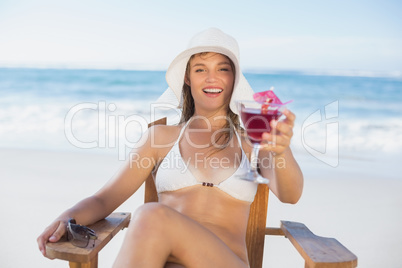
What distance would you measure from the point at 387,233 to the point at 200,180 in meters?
2.76

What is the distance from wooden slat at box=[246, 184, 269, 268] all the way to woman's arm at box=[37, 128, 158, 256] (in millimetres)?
657

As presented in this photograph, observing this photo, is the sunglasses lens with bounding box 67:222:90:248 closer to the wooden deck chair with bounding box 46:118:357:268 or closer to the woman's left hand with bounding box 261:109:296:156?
the wooden deck chair with bounding box 46:118:357:268

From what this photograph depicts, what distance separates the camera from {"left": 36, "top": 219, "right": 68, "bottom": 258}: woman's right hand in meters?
1.72

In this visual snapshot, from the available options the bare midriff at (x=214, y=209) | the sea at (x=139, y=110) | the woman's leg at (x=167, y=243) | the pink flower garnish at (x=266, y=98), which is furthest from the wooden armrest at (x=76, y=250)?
the sea at (x=139, y=110)

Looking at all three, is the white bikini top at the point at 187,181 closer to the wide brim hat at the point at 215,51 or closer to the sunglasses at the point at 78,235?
the wide brim hat at the point at 215,51

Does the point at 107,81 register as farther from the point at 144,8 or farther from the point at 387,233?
the point at 387,233

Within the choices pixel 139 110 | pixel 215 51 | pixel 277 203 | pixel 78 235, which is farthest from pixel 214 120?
pixel 139 110

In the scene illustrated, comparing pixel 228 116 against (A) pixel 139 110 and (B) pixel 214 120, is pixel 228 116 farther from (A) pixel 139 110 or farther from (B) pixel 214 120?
(A) pixel 139 110

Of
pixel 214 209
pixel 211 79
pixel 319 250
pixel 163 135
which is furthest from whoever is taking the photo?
pixel 163 135

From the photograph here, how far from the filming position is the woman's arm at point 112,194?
1.78 meters

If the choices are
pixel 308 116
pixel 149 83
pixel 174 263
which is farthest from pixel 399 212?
pixel 149 83

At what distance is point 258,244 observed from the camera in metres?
2.53

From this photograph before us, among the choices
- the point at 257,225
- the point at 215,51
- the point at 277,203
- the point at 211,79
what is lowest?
the point at 277,203

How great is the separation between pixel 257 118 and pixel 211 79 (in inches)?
29.5
